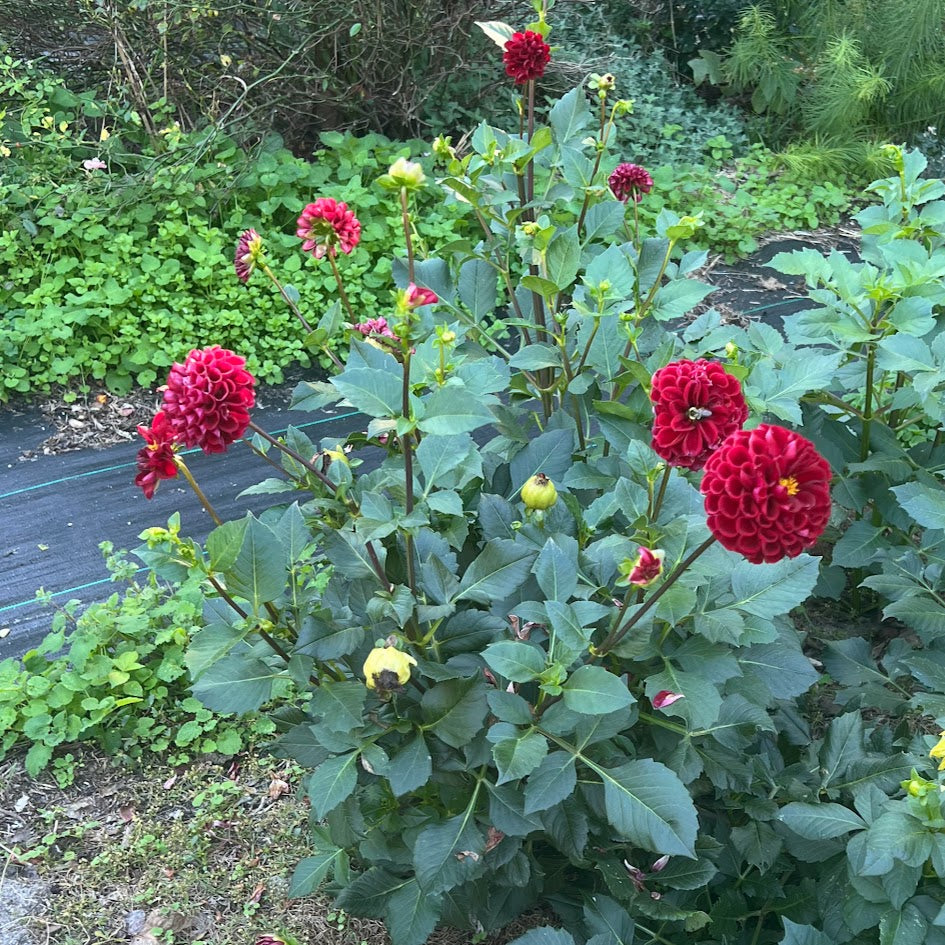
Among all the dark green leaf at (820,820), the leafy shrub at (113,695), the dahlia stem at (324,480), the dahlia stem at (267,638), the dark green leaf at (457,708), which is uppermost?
the dahlia stem at (324,480)

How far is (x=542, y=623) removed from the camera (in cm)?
132

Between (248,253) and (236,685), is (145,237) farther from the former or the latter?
(236,685)

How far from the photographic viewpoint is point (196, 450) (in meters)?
3.26

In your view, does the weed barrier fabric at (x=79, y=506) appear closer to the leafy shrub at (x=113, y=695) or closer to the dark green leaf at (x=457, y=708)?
the leafy shrub at (x=113, y=695)

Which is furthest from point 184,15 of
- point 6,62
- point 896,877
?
point 896,877

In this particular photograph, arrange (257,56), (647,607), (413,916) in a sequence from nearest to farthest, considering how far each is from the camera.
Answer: (647,607), (413,916), (257,56)

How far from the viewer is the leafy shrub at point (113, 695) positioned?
209 centimetres

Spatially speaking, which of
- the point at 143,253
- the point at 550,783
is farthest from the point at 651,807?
the point at 143,253

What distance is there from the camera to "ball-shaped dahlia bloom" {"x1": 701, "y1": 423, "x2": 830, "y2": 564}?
38.0 inches

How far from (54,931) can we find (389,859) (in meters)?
0.78

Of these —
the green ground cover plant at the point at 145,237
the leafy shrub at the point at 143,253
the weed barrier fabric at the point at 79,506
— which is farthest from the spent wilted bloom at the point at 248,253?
the green ground cover plant at the point at 145,237

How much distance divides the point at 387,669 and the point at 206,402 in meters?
0.40

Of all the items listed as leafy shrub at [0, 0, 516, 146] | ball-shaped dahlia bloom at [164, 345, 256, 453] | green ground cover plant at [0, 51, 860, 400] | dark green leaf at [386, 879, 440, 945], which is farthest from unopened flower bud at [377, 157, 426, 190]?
leafy shrub at [0, 0, 516, 146]

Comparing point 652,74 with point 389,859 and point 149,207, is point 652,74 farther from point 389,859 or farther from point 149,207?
point 389,859
